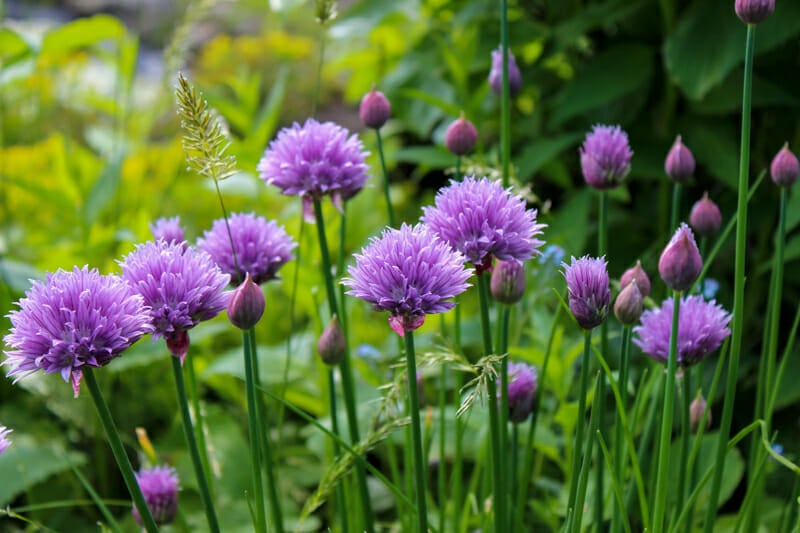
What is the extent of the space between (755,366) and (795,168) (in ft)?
2.99

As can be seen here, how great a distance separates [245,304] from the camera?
0.71 meters

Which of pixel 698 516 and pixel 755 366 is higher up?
pixel 755 366

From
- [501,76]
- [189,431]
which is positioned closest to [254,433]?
A: [189,431]

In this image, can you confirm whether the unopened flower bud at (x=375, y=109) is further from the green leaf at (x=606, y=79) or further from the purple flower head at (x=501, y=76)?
the green leaf at (x=606, y=79)

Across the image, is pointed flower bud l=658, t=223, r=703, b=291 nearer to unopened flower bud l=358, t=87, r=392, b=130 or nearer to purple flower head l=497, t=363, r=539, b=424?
purple flower head l=497, t=363, r=539, b=424

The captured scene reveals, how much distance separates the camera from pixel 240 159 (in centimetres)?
193

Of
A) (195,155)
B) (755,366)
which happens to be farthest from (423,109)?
(195,155)

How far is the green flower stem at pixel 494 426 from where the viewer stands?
0.74 metres

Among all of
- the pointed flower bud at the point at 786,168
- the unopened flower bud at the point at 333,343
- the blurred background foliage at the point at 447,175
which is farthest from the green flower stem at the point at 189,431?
the pointed flower bud at the point at 786,168

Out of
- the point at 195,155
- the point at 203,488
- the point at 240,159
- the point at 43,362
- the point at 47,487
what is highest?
the point at 240,159

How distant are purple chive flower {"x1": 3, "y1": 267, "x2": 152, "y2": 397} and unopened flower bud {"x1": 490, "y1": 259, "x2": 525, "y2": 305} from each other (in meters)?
0.35

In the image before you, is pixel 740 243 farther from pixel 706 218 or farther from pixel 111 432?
pixel 111 432

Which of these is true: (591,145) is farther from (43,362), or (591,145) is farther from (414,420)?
(43,362)

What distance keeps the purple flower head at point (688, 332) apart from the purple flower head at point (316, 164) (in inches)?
13.7
